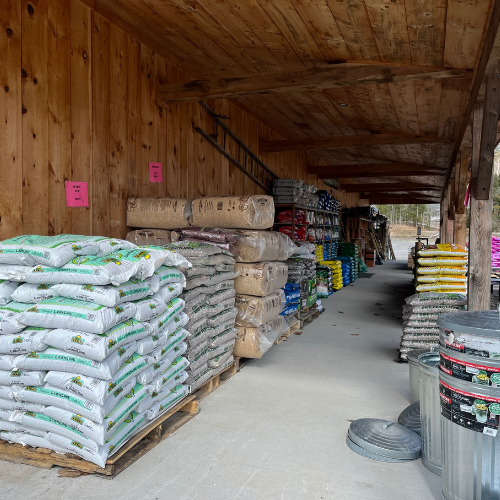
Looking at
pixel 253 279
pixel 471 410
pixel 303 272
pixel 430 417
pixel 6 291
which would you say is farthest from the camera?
pixel 303 272

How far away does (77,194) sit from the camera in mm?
3895

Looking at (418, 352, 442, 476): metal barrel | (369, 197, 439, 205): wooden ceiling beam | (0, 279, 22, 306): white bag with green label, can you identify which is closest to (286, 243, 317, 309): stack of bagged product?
(418, 352, 442, 476): metal barrel

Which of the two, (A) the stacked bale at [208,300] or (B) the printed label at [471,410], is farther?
(A) the stacked bale at [208,300]

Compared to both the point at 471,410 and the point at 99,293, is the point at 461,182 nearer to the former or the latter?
the point at 471,410

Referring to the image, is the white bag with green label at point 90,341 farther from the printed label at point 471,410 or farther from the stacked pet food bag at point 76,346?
the printed label at point 471,410

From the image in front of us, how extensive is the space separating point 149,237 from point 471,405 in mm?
3340

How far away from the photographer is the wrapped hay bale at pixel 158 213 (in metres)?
4.54

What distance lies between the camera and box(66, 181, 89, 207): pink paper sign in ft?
12.5

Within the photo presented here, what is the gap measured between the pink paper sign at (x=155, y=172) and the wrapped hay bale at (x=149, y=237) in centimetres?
67

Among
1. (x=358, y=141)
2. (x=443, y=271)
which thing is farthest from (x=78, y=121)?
(x=443, y=271)

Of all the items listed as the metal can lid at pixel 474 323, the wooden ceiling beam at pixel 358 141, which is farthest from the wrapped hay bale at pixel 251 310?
the wooden ceiling beam at pixel 358 141

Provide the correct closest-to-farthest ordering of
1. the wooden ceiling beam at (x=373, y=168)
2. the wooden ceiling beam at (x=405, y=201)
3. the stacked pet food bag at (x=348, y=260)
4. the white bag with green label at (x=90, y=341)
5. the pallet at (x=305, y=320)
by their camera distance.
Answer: the white bag with green label at (x=90, y=341) < the pallet at (x=305, y=320) < the wooden ceiling beam at (x=373, y=168) < the stacked pet food bag at (x=348, y=260) < the wooden ceiling beam at (x=405, y=201)

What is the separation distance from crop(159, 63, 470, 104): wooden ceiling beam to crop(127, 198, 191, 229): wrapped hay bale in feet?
3.87

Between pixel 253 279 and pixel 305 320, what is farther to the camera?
pixel 305 320
